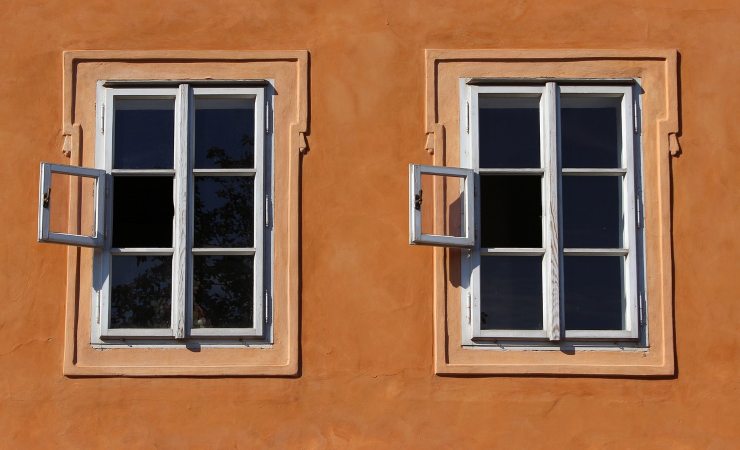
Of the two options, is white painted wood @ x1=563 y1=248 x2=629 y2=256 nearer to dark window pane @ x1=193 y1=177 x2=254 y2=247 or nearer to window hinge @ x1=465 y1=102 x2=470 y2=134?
window hinge @ x1=465 y1=102 x2=470 y2=134

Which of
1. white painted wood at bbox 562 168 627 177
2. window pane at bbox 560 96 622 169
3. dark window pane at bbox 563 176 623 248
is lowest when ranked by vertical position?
dark window pane at bbox 563 176 623 248

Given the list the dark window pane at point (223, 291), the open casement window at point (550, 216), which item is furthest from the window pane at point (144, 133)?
the open casement window at point (550, 216)

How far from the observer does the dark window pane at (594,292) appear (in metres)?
7.03

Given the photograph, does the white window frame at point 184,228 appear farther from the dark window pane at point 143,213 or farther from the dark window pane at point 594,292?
the dark window pane at point 594,292

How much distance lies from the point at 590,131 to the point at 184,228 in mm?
2209

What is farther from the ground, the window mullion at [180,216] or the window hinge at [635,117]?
the window hinge at [635,117]

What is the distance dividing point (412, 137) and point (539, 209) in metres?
0.77

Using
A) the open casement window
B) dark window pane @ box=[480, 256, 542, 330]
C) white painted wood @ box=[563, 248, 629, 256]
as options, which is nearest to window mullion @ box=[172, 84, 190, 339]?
the open casement window

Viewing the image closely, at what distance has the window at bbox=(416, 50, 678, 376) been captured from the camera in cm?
694

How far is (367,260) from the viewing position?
23.1ft

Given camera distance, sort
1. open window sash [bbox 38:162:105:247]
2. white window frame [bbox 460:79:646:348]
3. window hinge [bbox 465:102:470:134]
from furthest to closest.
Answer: window hinge [bbox 465:102:470:134]
white window frame [bbox 460:79:646:348]
open window sash [bbox 38:162:105:247]

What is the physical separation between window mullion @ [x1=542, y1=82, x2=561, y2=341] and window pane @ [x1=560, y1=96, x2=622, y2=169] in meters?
0.11

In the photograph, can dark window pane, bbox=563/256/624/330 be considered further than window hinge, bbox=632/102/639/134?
No

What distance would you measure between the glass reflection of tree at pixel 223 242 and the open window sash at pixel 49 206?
495mm
